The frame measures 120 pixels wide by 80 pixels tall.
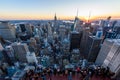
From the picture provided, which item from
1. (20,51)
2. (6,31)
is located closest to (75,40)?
(20,51)

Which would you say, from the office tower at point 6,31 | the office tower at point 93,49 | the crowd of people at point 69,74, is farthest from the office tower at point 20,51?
the crowd of people at point 69,74

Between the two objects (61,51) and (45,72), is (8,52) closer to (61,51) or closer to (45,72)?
(61,51)

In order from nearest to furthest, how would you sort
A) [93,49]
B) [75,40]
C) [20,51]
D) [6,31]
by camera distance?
[93,49], [20,51], [75,40], [6,31]

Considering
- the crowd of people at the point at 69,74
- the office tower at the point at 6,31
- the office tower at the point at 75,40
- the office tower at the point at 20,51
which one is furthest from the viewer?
the office tower at the point at 6,31

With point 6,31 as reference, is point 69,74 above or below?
above

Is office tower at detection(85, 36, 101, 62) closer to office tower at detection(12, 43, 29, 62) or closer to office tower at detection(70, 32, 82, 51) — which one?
office tower at detection(70, 32, 82, 51)

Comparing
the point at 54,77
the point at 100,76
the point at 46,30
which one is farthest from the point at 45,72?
the point at 46,30

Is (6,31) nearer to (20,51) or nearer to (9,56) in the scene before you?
(20,51)

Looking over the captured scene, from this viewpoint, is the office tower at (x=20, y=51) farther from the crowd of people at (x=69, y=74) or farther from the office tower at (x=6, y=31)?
the crowd of people at (x=69, y=74)
